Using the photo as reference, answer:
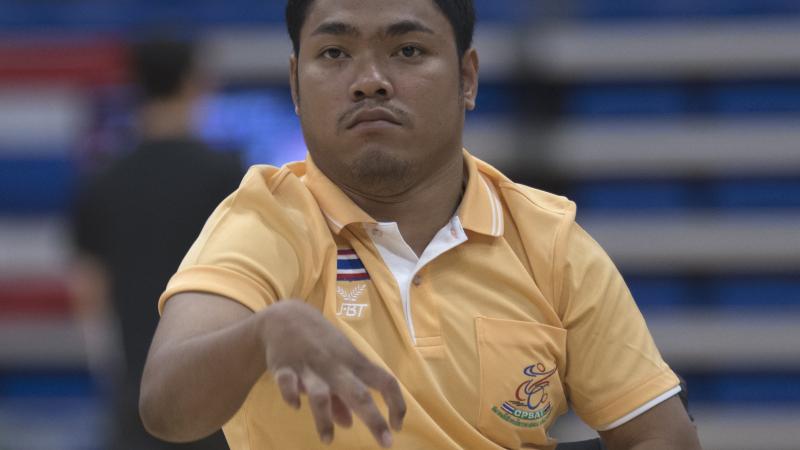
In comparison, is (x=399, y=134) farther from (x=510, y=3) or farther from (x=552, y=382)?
(x=510, y=3)

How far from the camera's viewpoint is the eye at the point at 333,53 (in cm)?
181

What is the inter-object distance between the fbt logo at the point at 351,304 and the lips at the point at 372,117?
0.73 feet

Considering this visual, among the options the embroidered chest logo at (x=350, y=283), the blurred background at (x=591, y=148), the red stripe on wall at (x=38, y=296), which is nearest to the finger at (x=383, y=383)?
the embroidered chest logo at (x=350, y=283)

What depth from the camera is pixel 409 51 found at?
5.97 ft

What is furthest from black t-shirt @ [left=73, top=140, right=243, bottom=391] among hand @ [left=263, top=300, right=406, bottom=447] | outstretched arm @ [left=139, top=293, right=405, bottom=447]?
hand @ [left=263, top=300, right=406, bottom=447]

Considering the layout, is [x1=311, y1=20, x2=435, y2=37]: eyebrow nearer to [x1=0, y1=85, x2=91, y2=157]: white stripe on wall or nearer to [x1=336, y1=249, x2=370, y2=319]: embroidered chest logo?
[x1=336, y1=249, x2=370, y2=319]: embroidered chest logo

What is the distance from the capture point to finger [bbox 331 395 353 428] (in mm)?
1312

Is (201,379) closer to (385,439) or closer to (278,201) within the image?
(385,439)

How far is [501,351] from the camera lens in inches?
69.7

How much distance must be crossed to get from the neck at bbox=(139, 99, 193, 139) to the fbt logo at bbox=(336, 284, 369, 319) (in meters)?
1.83

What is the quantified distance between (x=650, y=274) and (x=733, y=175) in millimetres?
546

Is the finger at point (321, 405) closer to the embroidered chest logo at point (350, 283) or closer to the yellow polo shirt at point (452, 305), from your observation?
the yellow polo shirt at point (452, 305)

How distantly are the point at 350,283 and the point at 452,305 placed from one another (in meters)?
0.14

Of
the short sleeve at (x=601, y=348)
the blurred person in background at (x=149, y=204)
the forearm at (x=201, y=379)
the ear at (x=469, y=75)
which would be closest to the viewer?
the forearm at (x=201, y=379)
